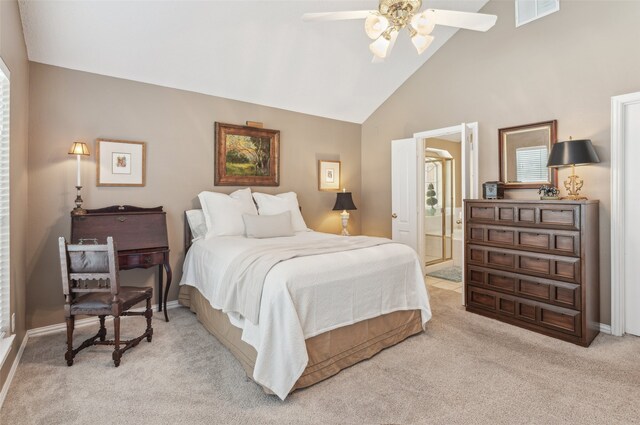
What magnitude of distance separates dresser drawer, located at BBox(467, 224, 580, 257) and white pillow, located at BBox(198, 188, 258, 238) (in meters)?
2.58

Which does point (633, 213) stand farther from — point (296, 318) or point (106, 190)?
point (106, 190)

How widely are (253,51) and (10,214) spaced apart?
2.75 meters

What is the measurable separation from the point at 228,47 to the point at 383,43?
206 centimetres

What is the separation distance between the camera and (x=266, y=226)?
363 centimetres

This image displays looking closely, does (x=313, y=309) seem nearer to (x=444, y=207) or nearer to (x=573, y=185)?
(x=573, y=185)

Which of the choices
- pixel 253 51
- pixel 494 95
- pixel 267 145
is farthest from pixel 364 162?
pixel 253 51

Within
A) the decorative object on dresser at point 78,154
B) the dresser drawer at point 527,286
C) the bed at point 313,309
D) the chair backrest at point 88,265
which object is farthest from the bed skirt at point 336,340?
the decorative object on dresser at point 78,154

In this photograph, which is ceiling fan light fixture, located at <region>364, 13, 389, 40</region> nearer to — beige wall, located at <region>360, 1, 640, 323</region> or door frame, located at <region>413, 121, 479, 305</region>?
door frame, located at <region>413, 121, 479, 305</region>

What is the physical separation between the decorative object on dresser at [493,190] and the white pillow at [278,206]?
7.14 feet

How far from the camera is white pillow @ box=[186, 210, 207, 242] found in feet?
12.3

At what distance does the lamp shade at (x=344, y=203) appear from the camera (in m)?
4.96

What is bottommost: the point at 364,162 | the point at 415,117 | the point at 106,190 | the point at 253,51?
the point at 106,190

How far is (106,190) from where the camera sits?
11.4 ft

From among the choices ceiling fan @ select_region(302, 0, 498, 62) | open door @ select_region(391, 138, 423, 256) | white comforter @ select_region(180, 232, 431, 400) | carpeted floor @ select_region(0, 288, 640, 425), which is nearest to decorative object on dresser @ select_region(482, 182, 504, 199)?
open door @ select_region(391, 138, 423, 256)
